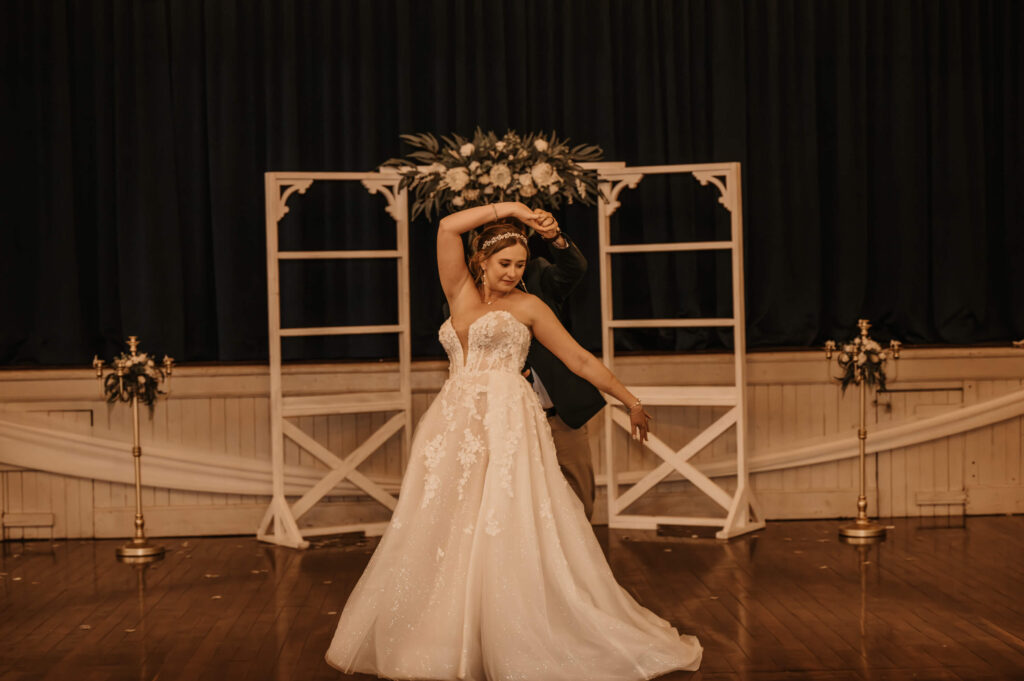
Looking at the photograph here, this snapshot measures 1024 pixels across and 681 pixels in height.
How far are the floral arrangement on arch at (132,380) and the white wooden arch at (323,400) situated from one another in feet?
2.11

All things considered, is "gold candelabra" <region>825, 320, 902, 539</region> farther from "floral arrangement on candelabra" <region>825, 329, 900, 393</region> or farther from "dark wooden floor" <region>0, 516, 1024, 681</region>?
"dark wooden floor" <region>0, 516, 1024, 681</region>

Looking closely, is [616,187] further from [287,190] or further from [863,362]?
[287,190]

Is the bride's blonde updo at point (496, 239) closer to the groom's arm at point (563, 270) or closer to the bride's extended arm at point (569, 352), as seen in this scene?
the bride's extended arm at point (569, 352)

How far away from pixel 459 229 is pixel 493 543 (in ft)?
3.51

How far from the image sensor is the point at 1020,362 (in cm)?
755

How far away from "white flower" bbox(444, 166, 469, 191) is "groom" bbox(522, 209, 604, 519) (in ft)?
1.33

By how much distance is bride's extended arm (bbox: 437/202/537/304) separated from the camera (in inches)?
173

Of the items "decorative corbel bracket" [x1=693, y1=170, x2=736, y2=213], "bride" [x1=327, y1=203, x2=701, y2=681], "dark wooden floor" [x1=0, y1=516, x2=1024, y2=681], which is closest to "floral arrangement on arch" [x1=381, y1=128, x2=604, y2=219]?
"bride" [x1=327, y1=203, x2=701, y2=681]

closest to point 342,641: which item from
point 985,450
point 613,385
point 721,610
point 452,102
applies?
point 613,385

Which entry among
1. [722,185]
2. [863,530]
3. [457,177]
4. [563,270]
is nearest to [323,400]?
[457,177]

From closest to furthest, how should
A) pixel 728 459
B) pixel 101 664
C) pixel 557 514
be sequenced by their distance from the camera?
pixel 557 514 < pixel 101 664 < pixel 728 459

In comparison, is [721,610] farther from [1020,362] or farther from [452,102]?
[452,102]

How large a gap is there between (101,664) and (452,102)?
4.21 m

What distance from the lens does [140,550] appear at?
265 inches
